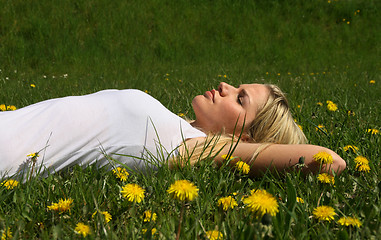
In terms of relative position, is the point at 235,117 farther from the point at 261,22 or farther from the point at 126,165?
the point at 261,22

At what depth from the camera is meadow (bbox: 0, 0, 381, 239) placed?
1.27 m

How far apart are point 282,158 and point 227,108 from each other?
548mm

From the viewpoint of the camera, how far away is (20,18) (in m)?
7.54

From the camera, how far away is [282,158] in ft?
5.86

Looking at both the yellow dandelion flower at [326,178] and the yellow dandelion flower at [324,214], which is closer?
the yellow dandelion flower at [324,214]

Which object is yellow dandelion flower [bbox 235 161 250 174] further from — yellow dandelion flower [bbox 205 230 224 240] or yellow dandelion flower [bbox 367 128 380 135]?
yellow dandelion flower [bbox 367 128 380 135]

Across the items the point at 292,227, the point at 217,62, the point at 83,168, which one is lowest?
the point at 217,62

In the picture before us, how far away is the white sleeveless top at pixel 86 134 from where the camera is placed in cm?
180

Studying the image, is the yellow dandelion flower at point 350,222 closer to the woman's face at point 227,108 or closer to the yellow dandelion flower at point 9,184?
the woman's face at point 227,108

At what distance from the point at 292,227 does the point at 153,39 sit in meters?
7.31

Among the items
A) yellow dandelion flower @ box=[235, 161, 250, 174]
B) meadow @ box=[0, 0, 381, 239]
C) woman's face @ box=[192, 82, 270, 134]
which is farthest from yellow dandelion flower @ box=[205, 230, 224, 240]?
woman's face @ box=[192, 82, 270, 134]

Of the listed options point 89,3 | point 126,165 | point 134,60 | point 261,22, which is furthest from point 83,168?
point 261,22

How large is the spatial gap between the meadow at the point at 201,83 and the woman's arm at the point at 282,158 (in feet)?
0.21

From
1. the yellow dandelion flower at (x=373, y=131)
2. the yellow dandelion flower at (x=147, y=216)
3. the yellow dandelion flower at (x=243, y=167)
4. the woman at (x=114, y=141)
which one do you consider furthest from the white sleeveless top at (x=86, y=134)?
the yellow dandelion flower at (x=373, y=131)
